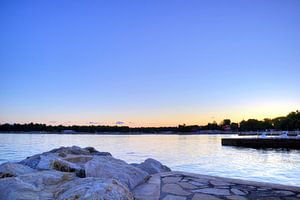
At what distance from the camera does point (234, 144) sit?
41531 millimetres

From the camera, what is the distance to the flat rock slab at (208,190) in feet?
15.3

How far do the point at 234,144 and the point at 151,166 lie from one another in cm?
3648

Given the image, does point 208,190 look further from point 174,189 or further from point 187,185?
point 174,189

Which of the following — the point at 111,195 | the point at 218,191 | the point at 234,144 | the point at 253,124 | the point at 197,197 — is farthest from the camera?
the point at 253,124

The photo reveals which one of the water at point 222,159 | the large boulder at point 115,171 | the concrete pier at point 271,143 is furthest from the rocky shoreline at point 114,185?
the concrete pier at point 271,143

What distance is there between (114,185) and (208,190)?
2.32 metres

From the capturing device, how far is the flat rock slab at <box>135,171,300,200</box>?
4.65 m

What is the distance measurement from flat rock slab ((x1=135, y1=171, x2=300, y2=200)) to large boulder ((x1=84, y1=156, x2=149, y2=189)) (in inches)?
7.3

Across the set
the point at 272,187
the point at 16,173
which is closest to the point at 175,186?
the point at 272,187

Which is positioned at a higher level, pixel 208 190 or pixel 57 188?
pixel 57 188

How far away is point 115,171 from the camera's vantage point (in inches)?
214

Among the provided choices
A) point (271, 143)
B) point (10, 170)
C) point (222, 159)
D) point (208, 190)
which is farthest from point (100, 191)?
point (271, 143)

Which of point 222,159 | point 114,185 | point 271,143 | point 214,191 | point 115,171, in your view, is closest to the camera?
point 114,185

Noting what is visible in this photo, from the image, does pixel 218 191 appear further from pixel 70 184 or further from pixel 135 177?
pixel 70 184
